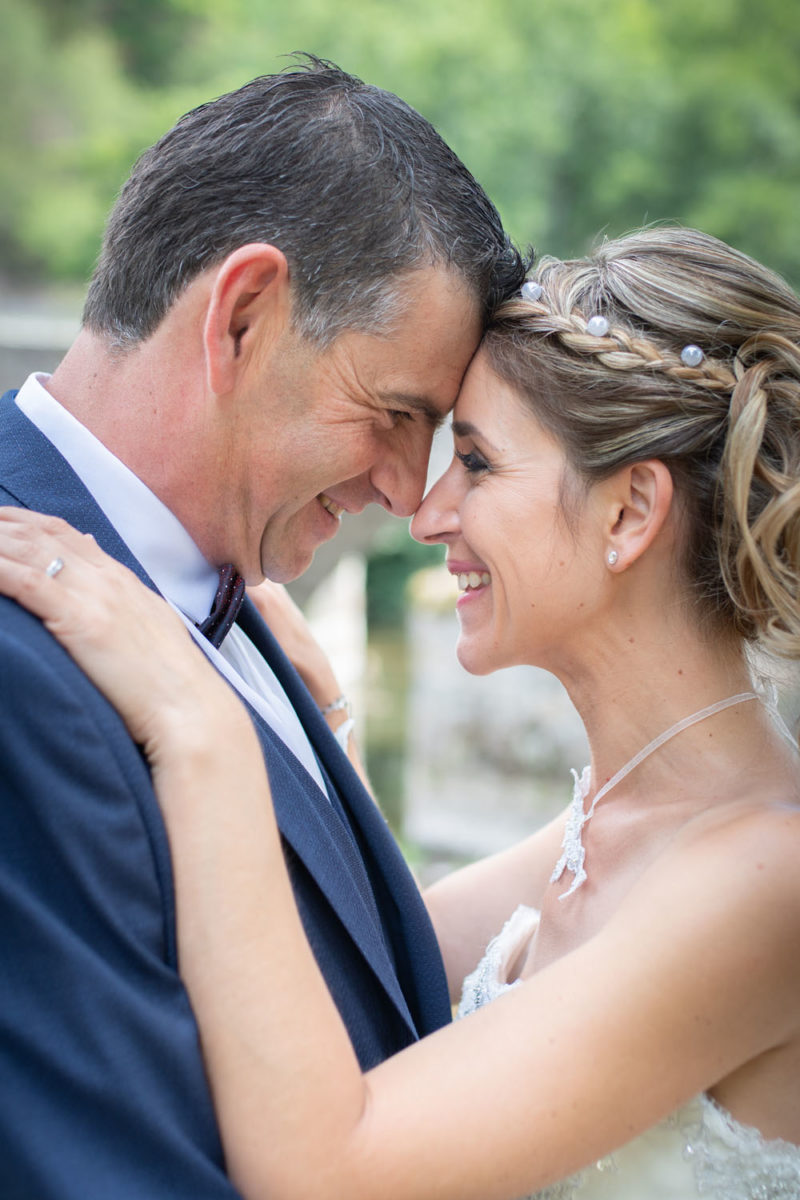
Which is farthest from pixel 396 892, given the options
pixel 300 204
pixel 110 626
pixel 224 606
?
pixel 300 204

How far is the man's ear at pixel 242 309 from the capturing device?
198 centimetres

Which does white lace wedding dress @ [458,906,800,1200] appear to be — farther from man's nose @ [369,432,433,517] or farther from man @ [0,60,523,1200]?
man's nose @ [369,432,433,517]

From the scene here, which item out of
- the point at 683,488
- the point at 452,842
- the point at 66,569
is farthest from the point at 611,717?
the point at 452,842

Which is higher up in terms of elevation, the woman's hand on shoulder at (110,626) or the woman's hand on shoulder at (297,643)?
the woman's hand on shoulder at (110,626)

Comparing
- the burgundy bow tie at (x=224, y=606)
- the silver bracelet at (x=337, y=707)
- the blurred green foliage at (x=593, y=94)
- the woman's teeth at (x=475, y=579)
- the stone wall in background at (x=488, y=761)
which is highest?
the burgundy bow tie at (x=224, y=606)

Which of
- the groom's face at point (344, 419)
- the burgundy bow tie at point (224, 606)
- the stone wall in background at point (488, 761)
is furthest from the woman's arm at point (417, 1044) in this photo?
the stone wall in background at point (488, 761)

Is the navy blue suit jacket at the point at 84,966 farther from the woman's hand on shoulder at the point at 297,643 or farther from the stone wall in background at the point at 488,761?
the stone wall in background at the point at 488,761

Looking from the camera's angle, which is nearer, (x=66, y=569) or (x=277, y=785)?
(x=66, y=569)

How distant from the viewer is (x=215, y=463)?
2.15m

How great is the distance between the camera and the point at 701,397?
2.23 metres

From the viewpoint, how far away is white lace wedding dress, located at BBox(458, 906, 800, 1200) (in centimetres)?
196

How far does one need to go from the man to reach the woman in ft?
0.25

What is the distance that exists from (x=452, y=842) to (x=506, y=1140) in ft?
24.7

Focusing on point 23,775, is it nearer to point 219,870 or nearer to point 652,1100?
point 219,870
